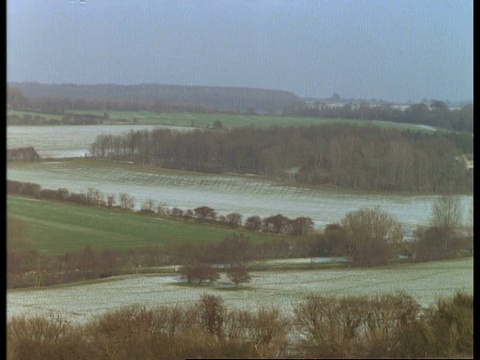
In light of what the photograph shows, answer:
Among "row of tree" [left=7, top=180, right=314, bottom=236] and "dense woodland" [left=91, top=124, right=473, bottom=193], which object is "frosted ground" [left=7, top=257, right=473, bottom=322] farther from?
"dense woodland" [left=91, top=124, right=473, bottom=193]

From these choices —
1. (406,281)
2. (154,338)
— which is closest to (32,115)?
(154,338)

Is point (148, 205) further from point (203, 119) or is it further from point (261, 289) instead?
point (261, 289)

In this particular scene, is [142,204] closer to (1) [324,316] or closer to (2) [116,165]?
(2) [116,165]

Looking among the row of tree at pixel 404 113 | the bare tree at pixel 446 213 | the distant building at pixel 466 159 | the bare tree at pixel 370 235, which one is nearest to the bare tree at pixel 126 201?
the row of tree at pixel 404 113

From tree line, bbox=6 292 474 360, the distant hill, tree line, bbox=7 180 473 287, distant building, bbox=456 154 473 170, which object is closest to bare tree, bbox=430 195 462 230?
tree line, bbox=7 180 473 287

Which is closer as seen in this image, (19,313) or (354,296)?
(19,313)

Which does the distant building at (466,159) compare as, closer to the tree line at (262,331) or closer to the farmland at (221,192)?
the farmland at (221,192)
